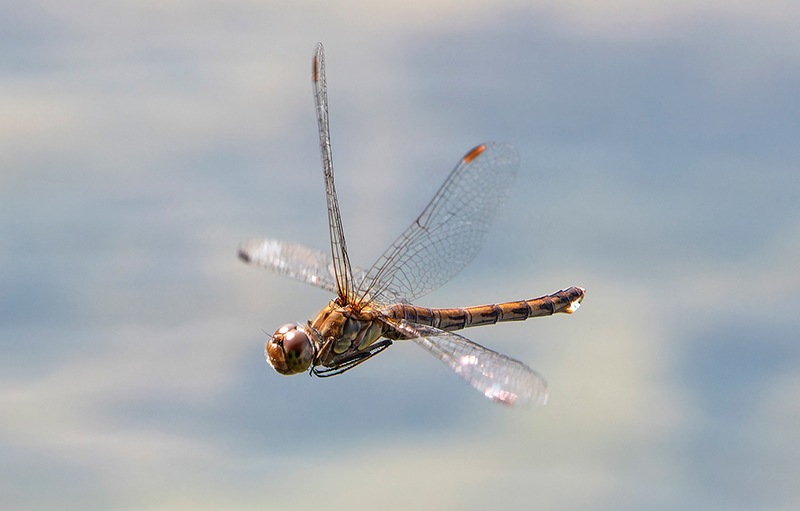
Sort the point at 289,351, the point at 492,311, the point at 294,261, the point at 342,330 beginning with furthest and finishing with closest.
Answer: the point at 492,311 → the point at 294,261 → the point at 342,330 → the point at 289,351

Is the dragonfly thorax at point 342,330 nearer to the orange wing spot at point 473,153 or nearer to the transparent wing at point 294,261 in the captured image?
the transparent wing at point 294,261

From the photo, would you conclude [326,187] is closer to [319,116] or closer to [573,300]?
[319,116]

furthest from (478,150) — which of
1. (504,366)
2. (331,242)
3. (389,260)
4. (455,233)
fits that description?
(504,366)

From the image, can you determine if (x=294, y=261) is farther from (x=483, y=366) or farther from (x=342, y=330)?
(x=483, y=366)

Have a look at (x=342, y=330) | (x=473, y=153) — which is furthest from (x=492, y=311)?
(x=342, y=330)

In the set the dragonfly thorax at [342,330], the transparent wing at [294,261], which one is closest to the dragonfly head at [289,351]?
the dragonfly thorax at [342,330]
